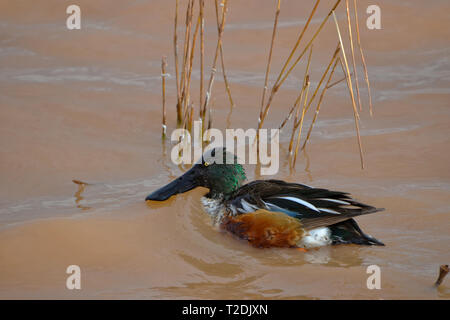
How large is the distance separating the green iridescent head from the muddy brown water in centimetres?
18

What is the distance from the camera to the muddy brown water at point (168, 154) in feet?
13.7

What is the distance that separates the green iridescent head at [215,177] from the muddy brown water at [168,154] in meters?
0.18

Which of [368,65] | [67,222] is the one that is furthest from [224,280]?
[368,65]

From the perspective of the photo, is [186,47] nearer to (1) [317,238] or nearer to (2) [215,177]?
(2) [215,177]

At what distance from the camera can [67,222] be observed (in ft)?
15.6

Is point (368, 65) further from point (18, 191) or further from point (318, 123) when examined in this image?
point (18, 191)

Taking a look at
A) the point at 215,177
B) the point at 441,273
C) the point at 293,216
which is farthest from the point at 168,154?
the point at 441,273

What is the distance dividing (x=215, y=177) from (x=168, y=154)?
1255 mm

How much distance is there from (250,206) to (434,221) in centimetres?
150

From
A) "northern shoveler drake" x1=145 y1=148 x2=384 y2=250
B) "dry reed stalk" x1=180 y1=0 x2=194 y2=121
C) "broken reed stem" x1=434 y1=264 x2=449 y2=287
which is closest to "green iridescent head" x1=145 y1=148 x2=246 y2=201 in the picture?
"northern shoveler drake" x1=145 y1=148 x2=384 y2=250

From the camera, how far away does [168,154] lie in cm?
658

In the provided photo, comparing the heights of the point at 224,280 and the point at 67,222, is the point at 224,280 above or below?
below

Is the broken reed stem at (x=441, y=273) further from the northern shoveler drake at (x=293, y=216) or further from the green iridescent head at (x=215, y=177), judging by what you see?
the green iridescent head at (x=215, y=177)

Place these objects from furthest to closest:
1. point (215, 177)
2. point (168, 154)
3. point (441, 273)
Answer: point (168, 154)
point (215, 177)
point (441, 273)
